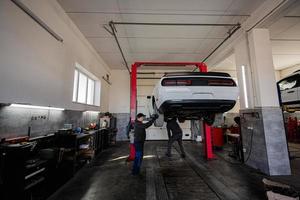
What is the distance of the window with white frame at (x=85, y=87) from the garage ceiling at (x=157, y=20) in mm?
1083

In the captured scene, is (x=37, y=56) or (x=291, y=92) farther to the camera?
(x=291, y=92)

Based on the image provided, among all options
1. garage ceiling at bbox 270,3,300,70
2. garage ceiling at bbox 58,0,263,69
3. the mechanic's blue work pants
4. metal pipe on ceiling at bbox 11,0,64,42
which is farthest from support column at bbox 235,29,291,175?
metal pipe on ceiling at bbox 11,0,64,42

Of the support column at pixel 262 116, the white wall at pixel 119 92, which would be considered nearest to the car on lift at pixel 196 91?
the support column at pixel 262 116

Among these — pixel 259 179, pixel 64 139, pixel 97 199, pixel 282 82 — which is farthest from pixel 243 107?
pixel 64 139

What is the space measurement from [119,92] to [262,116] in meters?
6.31

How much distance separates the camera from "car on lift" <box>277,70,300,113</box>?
3406mm

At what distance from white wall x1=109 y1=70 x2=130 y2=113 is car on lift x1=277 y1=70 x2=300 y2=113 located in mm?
6139

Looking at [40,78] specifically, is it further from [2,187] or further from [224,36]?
Result: [224,36]

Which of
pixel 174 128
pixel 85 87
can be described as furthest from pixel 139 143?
pixel 85 87

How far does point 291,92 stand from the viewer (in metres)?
3.48

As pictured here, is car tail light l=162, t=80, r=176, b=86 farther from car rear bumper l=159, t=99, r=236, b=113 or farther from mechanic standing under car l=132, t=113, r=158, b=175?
mechanic standing under car l=132, t=113, r=158, b=175

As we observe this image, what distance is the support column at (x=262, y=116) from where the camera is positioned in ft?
10.0

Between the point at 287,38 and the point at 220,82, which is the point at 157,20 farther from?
the point at 287,38

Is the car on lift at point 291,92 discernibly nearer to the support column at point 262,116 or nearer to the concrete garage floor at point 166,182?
the support column at point 262,116
